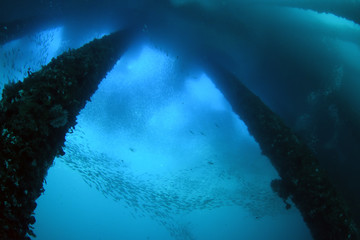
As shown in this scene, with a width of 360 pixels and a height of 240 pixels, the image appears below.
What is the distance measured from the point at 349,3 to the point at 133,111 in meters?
13.6

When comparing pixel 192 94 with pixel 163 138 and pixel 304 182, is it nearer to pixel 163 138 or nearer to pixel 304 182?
pixel 163 138

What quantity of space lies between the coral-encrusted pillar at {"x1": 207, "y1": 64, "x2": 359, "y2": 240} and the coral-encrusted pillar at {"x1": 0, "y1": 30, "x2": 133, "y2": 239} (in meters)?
5.11

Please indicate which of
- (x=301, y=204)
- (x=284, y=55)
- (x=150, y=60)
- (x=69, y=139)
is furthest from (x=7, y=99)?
(x=69, y=139)

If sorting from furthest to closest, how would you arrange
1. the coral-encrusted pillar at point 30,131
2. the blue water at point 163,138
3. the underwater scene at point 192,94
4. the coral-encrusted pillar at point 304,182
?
the blue water at point 163,138 < the coral-encrusted pillar at point 304,182 < the underwater scene at point 192,94 < the coral-encrusted pillar at point 30,131

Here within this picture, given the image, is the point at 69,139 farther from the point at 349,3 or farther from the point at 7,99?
the point at 349,3

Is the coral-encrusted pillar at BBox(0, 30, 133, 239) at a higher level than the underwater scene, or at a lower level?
lower

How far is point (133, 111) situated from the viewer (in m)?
15.4

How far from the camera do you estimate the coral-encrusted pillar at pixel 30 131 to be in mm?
2486

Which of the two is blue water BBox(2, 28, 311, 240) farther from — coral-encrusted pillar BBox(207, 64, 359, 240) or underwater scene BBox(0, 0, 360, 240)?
coral-encrusted pillar BBox(207, 64, 359, 240)

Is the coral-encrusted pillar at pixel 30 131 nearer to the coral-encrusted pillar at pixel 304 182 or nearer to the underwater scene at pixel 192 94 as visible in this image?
the underwater scene at pixel 192 94

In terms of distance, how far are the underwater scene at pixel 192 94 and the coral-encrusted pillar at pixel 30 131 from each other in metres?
0.02

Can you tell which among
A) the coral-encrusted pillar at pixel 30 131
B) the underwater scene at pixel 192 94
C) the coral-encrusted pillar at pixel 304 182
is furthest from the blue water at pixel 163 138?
the coral-encrusted pillar at pixel 30 131

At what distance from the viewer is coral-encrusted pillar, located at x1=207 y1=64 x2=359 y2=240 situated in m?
4.43

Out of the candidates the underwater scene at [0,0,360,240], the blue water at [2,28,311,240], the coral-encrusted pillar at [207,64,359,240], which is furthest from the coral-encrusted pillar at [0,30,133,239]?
the blue water at [2,28,311,240]
